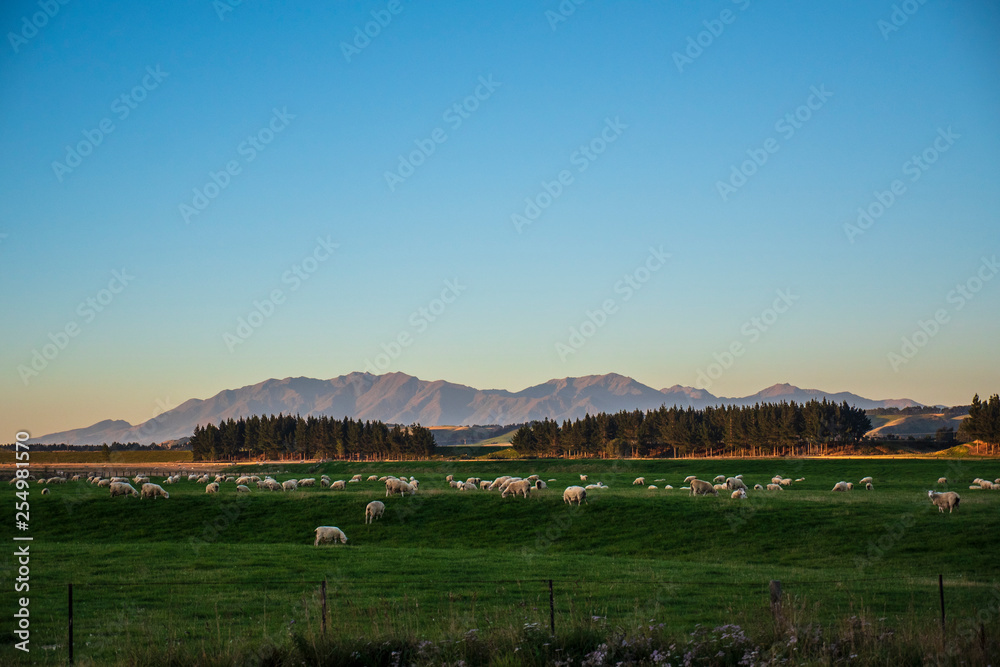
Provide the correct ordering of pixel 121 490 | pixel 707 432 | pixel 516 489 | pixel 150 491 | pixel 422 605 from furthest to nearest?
pixel 707 432 < pixel 121 490 < pixel 150 491 < pixel 516 489 < pixel 422 605

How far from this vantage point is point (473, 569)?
1000 inches

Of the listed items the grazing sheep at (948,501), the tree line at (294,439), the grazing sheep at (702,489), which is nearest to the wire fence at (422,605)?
the grazing sheep at (948,501)

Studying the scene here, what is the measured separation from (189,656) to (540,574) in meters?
14.8

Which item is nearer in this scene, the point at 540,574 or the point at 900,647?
the point at 900,647

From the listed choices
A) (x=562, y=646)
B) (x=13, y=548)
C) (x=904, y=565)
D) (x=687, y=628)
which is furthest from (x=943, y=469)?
(x=13, y=548)

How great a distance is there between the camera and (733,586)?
71.8 ft

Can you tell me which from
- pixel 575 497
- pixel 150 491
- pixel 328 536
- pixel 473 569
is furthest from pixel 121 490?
pixel 473 569

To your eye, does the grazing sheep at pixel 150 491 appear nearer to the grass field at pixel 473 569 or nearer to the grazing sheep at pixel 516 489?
the grass field at pixel 473 569

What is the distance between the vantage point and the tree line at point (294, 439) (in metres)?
162

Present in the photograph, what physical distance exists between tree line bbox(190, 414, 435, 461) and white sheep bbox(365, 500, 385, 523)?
399 ft

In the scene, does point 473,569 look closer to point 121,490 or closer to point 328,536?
point 328,536

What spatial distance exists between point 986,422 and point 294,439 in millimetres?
140846

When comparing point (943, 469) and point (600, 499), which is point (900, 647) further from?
point (943, 469)

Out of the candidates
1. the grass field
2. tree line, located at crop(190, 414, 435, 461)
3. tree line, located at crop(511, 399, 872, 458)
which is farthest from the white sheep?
tree line, located at crop(190, 414, 435, 461)
